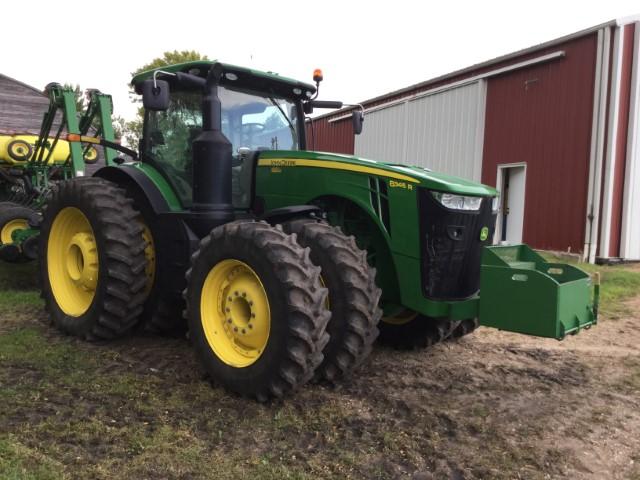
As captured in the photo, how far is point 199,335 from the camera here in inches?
146

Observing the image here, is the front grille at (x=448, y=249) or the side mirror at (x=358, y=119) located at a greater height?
the side mirror at (x=358, y=119)

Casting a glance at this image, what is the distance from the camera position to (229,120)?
453 centimetres

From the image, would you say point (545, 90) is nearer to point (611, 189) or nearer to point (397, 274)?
point (611, 189)

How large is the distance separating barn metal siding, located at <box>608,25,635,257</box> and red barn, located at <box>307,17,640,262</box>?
17 mm

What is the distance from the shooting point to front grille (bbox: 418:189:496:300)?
3.59 meters

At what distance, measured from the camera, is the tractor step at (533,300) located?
317 cm

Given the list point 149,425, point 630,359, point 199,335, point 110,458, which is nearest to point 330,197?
point 199,335

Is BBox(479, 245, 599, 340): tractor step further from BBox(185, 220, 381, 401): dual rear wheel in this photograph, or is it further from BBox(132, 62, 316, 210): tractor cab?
BBox(132, 62, 316, 210): tractor cab

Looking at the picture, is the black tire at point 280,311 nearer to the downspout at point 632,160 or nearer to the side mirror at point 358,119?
the side mirror at point 358,119

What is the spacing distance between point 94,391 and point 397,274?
2.07 meters

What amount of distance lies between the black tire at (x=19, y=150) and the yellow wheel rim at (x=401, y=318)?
666 cm

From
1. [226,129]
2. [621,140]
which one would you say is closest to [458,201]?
[226,129]

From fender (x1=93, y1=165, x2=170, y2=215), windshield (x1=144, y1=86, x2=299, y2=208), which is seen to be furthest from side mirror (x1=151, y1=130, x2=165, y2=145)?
fender (x1=93, y1=165, x2=170, y2=215)

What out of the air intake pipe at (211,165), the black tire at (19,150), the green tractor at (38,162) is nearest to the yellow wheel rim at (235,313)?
the air intake pipe at (211,165)
